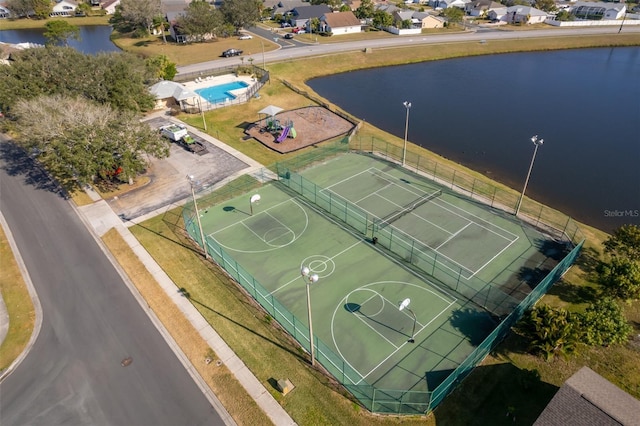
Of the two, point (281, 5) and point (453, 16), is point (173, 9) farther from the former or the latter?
point (453, 16)

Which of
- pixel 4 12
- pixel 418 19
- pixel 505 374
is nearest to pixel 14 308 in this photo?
pixel 505 374

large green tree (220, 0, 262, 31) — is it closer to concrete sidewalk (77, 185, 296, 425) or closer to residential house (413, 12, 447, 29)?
residential house (413, 12, 447, 29)

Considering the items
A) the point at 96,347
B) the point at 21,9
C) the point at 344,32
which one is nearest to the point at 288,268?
the point at 96,347

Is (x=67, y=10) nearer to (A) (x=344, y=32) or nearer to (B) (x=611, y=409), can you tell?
(A) (x=344, y=32)

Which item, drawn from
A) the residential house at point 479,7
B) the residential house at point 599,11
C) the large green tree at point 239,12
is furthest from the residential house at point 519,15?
the large green tree at point 239,12

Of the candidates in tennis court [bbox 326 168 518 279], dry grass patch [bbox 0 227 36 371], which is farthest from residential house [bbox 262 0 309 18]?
dry grass patch [bbox 0 227 36 371]

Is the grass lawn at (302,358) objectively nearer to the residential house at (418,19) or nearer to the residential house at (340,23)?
the residential house at (340,23)
